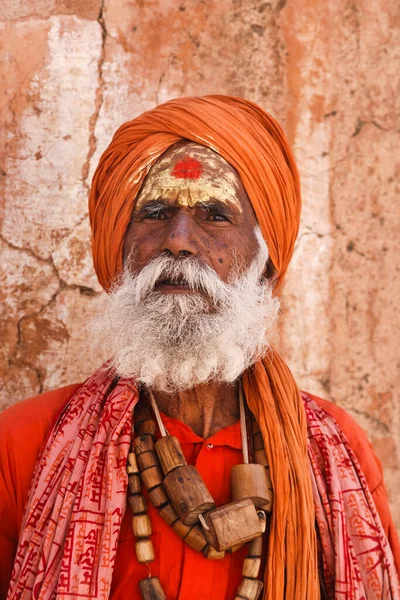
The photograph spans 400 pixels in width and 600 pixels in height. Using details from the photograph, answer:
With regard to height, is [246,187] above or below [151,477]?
above

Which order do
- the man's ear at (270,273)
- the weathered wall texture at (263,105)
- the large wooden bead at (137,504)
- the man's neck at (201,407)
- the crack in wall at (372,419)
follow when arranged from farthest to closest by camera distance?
the crack in wall at (372,419) < the weathered wall texture at (263,105) < the man's ear at (270,273) < the man's neck at (201,407) < the large wooden bead at (137,504)

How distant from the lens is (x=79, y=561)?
1.79m

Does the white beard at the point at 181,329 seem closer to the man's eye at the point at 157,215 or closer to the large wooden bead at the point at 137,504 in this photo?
the man's eye at the point at 157,215

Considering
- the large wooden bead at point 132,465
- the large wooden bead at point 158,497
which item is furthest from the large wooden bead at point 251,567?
the large wooden bead at point 132,465

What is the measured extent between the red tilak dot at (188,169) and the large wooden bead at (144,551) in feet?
3.38

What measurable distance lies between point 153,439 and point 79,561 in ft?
1.29

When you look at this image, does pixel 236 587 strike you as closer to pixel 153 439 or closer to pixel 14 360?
pixel 153 439

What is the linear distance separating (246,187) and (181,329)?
0.49 m

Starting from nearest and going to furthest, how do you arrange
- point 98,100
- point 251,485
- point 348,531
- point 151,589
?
point 151,589, point 251,485, point 348,531, point 98,100

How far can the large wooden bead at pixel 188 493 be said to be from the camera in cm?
185

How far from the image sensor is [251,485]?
6.28 feet

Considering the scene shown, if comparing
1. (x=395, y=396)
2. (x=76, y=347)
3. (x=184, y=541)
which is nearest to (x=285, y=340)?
(x=395, y=396)

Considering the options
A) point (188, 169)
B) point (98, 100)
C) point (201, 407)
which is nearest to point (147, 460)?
point (201, 407)

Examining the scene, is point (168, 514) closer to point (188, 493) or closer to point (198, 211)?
point (188, 493)
